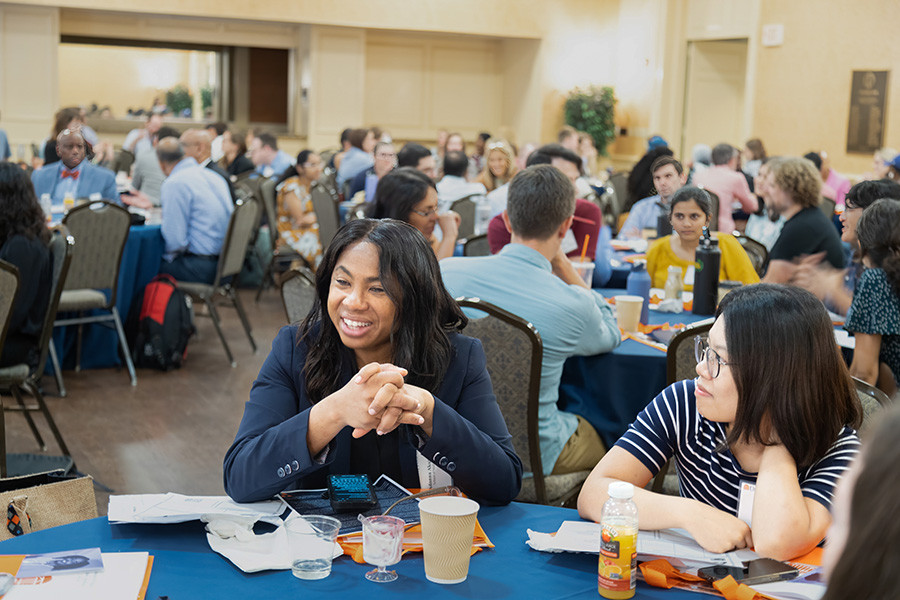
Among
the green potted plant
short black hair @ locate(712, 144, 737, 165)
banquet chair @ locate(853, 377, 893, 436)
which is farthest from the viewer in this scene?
the green potted plant

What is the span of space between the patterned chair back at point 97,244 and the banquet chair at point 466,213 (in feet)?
7.76

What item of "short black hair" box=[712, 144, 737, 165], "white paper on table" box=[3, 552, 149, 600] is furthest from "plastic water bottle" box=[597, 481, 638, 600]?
"short black hair" box=[712, 144, 737, 165]

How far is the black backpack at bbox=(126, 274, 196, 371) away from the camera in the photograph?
582 centimetres

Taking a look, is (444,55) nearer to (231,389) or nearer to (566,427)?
(231,389)

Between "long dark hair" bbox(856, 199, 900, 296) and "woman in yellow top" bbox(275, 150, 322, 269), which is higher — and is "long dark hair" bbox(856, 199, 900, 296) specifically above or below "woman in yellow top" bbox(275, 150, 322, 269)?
above

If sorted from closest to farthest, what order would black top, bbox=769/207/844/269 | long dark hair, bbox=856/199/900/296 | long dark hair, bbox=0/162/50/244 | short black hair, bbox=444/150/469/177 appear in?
long dark hair, bbox=856/199/900/296 < long dark hair, bbox=0/162/50/244 < black top, bbox=769/207/844/269 < short black hair, bbox=444/150/469/177

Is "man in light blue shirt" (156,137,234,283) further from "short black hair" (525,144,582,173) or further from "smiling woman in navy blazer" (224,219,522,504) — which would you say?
"smiling woman in navy blazer" (224,219,522,504)

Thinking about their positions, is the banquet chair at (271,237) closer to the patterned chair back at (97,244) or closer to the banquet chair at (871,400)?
the patterned chair back at (97,244)

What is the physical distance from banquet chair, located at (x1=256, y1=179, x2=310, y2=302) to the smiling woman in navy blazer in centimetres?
596

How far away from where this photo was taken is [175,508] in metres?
1.70

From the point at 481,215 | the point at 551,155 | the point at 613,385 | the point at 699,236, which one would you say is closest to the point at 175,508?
the point at 613,385

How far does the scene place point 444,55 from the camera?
15.9 m

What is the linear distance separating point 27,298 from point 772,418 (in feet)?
10.9

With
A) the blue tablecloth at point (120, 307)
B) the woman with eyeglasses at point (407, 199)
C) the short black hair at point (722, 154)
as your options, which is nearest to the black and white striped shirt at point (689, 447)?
the woman with eyeglasses at point (407, 199)
